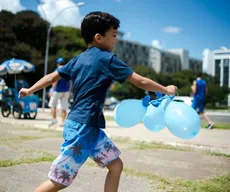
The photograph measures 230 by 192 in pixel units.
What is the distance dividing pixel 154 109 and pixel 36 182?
4.77ft

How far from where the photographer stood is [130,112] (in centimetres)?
304

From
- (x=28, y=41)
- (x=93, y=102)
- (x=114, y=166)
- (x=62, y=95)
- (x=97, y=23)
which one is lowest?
(x=62, y=95)

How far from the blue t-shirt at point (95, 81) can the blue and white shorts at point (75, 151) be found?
6 cm

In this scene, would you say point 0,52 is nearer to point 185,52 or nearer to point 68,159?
point 68,159

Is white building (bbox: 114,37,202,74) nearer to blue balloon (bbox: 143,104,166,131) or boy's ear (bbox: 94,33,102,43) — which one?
blue balloon (bbox: 143,104,166,131)

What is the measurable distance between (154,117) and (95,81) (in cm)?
91

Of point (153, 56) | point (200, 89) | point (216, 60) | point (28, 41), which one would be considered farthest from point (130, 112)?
point (153, 56)

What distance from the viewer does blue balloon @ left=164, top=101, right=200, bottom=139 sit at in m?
2.66

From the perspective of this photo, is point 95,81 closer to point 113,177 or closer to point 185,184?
point 113,177

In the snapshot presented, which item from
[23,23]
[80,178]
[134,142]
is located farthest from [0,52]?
[80,178]

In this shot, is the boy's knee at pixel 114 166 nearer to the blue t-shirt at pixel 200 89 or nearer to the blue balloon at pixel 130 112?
the blue balloon at pixel 130 112

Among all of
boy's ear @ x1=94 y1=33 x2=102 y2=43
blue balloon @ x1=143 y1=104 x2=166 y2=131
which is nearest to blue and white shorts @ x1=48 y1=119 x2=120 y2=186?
boy's ear @ x1=94 y1=33 x2=102 y2=43

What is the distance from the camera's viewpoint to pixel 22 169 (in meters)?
3.87

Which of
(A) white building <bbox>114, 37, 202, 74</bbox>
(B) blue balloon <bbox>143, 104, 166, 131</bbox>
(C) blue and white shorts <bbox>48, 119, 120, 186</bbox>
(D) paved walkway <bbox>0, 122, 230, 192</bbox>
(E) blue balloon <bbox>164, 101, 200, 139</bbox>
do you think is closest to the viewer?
(C) blue and white shorts <bbox>48, 119, 120, 186</bbox>
